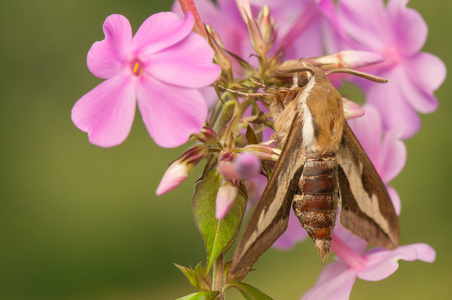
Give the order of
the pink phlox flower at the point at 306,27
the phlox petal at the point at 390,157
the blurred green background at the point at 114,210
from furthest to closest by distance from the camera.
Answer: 1. the blurred green background at the point at 114,210
2. the pink phlox flower at the point at 306,27
3. the phlox petal at the point at 390,157

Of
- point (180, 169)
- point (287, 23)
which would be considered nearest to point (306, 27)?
point (287, 23)

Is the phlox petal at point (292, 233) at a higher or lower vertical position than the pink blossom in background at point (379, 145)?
lower

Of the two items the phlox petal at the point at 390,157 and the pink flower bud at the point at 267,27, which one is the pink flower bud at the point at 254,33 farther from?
the phlox petal at the point at 390,157

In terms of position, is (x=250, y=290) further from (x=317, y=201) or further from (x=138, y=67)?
(x=138, y=67)

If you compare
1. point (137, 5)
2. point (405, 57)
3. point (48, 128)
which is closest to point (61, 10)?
point (137, 5)

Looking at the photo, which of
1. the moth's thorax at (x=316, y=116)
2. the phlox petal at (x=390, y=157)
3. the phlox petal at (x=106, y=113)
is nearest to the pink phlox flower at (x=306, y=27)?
the phlox petal at (x=390, y=157)

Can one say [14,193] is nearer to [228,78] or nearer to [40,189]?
[40,189]
